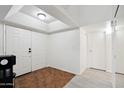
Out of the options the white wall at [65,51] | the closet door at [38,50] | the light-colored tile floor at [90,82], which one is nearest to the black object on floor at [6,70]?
the light-colored tile floor at [90,82]

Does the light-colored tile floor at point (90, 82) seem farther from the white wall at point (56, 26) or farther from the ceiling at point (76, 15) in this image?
the white wall at point (56, 26)

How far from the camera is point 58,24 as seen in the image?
3.58 m

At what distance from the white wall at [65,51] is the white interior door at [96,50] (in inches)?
49.3

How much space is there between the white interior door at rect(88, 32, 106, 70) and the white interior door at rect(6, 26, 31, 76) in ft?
9.65

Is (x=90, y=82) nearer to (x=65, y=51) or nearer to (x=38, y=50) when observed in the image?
(x=65, y=51)

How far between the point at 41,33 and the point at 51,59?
146 cm

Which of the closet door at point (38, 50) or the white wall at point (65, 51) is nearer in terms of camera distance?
the white wall at point (65, 51)

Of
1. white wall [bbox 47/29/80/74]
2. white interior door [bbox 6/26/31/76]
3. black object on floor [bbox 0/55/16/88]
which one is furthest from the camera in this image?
white wall [bbox 47/29/80/74]

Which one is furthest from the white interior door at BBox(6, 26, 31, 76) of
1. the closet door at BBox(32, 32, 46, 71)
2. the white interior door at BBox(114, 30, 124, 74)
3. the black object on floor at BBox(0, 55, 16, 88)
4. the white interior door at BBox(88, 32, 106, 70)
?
the white interior door at BBox(114, 30, 124, 74)

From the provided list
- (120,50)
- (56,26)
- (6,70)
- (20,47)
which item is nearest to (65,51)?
(56,26)

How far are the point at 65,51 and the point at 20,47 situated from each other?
1.84 m

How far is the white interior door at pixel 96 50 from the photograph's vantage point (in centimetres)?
360

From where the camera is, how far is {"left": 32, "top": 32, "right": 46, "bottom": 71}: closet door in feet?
11.4

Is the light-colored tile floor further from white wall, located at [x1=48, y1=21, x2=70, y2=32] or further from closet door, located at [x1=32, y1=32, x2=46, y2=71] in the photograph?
white wall, located at [x1=48, y1=21, x2=70, y2=32]
